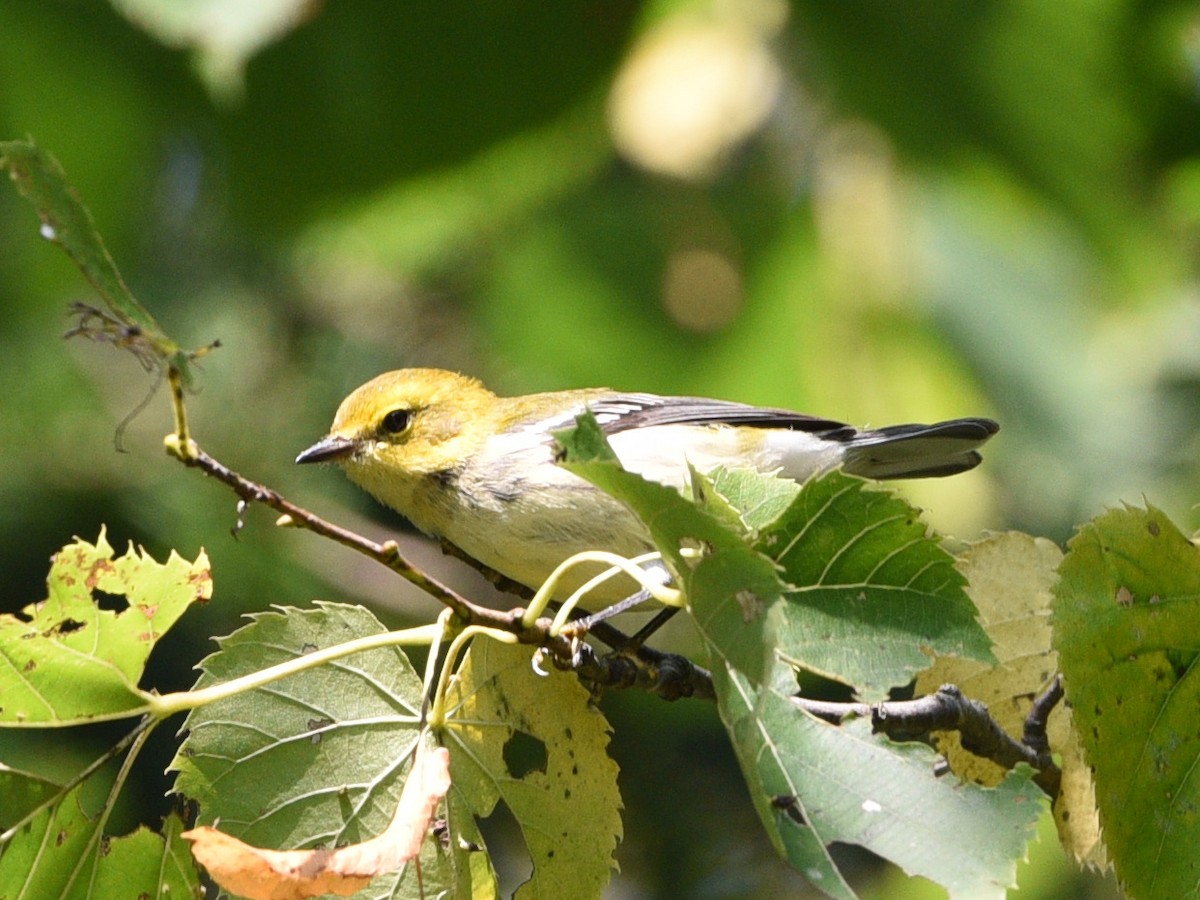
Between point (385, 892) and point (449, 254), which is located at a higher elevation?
point (449, 254)

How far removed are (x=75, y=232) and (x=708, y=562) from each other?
853 millimetres

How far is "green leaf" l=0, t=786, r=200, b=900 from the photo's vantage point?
1.88 m

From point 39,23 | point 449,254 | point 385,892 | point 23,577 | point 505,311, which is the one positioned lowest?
point 385,892

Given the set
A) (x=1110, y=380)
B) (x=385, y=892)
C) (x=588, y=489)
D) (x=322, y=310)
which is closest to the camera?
(x=385, y=892)

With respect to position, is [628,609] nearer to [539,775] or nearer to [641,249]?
[539,775]

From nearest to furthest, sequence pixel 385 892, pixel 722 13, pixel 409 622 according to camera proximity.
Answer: pixel 385 892
pixel 409 622
pixel 722 13

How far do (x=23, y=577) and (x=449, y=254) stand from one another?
102 inches

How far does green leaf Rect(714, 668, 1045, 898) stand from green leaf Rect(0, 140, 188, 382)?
31.8 inches

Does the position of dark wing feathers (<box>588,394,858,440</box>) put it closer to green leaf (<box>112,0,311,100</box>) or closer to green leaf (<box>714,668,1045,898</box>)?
green leaf (<box>112,0,311,100</box>)

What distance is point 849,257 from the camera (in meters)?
6.10

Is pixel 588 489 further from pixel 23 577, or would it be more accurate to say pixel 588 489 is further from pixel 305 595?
pixel 23 577

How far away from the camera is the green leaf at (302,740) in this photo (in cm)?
199

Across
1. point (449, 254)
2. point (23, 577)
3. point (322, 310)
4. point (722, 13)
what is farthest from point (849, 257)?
point (23, 577)

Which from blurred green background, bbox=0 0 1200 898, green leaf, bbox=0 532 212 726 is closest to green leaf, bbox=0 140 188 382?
green leaf, bbox=0 532 212 726
